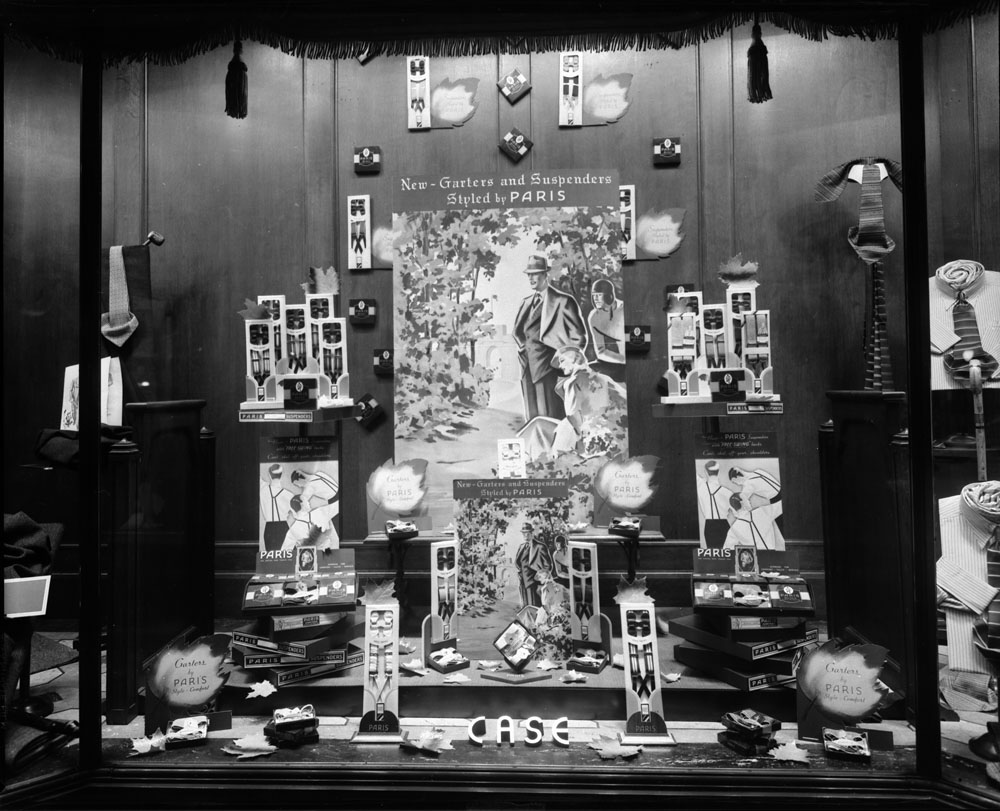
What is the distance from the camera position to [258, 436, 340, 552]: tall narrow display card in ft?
10.1

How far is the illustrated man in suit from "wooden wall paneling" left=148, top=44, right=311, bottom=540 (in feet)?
3.97

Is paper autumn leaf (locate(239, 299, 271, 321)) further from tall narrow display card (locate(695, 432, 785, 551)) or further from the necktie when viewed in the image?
the necktie

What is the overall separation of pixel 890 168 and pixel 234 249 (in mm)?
3294

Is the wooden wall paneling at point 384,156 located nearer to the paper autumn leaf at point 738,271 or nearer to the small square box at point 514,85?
the small square box at point 514,85

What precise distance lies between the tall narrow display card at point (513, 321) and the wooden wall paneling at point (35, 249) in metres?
1.46

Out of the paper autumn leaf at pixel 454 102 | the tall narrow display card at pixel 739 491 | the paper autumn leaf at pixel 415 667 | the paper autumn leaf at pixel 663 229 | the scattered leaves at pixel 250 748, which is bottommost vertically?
the scattered leaves at pixel 250 748

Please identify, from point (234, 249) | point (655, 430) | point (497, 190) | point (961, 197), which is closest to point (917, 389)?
point (961, 197)

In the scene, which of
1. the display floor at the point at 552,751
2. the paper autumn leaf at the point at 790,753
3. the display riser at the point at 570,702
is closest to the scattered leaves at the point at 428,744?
the display floor at the point at 552,751

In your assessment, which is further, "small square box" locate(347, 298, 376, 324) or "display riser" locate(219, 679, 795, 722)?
"small square box" locate(347, 298, 376, 324)

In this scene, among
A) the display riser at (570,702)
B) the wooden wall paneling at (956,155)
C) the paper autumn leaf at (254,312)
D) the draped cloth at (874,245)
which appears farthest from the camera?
the draped cloth at (874,245)

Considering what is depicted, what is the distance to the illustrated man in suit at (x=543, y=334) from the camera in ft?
11.4

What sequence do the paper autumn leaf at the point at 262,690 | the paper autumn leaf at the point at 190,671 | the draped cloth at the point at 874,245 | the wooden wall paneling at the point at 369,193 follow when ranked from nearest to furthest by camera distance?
the paper autumn leaf at the point at 190,671
the paper autumn leaf at the point at 262,690
the draped cloth at the point at 874,245
the wooden wall paneling at the point at 369,193

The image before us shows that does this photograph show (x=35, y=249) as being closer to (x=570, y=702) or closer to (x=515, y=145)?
(x=515, y=145)

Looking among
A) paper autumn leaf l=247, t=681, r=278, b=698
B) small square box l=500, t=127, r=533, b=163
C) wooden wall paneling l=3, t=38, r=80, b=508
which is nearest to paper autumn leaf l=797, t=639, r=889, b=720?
paper autumn leaf l=247, t=681, r=278, b=698
